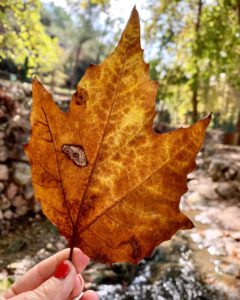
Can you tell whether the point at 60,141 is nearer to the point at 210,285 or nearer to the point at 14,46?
the point at 210,285

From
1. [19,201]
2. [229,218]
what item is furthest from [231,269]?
[19,201]

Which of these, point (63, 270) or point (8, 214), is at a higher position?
point (63, 270)

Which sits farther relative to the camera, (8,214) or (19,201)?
(19,201)

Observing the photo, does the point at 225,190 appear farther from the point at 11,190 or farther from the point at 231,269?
the point at 11,190

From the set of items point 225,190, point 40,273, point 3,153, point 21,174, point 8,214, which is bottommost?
point 8,214

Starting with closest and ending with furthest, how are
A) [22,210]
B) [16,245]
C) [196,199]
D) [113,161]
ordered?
[113,161]
[16,245]
[22,210]
[196,199]

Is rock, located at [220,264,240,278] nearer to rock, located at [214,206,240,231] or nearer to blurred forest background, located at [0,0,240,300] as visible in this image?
blurred forest background, located at [0,0,240,300]

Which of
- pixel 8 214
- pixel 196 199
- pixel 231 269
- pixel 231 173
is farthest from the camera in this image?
pixel 231 173

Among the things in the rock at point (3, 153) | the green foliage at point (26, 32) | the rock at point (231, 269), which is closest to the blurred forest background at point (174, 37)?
the green foliage at point (26, 32)

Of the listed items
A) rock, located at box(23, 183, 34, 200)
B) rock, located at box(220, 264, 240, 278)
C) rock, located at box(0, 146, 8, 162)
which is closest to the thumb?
rock, located at box(220, 264, 240, 278)
